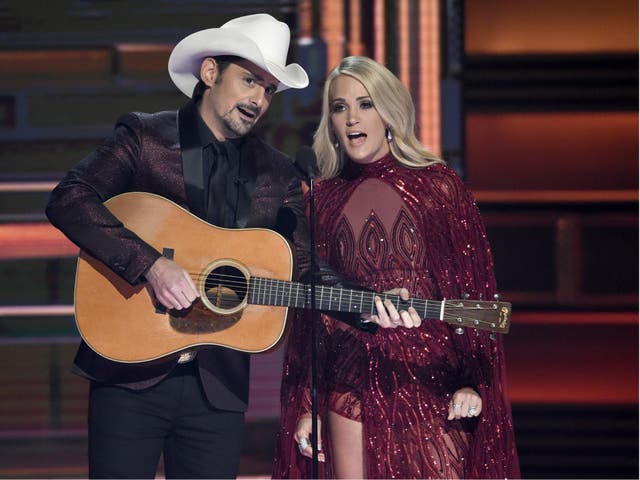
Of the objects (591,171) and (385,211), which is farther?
(591,171)

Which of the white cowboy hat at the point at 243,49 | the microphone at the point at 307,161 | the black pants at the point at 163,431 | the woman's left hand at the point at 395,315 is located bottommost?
the black pants at the point at 163,431

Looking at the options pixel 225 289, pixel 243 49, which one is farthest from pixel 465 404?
pixel 243 49

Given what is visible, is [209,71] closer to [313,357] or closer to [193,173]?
[193,173]

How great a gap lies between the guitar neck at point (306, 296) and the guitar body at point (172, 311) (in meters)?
0.03

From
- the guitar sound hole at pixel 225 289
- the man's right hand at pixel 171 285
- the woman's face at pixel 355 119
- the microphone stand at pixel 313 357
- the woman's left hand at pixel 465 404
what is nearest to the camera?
the microphone stand at pixel 313 357

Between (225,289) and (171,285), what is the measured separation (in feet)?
0.64

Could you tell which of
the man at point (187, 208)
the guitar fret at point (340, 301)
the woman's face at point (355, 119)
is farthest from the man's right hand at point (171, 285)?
the woman's face at point (355, 119)

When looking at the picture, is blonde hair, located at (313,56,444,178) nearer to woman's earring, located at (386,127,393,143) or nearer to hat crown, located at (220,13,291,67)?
woman's earring, located at (386,127,393,143)

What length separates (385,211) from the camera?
3.15 metres

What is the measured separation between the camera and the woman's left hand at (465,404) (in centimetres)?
304

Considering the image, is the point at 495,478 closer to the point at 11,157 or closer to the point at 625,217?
the point at 625,217

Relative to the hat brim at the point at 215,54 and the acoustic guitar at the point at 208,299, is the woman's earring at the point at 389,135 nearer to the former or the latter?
the hat brim at the point at 215,54

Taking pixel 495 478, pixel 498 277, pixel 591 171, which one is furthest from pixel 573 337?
pixel 495 478

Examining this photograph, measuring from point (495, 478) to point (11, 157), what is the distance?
2780 mm
